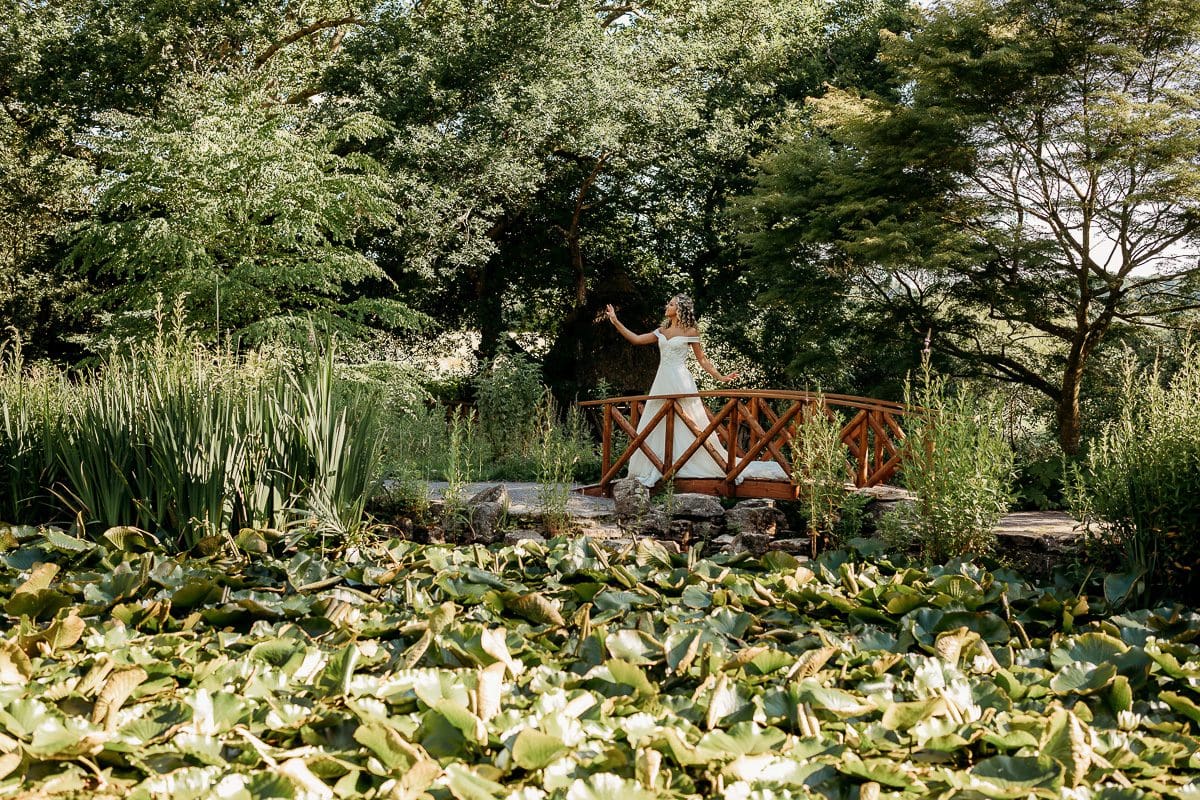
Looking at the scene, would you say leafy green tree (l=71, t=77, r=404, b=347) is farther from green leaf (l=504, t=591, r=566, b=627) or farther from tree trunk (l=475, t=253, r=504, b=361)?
green leaf (l=504, t=591, r=566, b=627)

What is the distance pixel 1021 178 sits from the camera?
11.5m

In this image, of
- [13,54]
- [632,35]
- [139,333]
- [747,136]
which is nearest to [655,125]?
[747,136]

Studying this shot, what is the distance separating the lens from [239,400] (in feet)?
14.6

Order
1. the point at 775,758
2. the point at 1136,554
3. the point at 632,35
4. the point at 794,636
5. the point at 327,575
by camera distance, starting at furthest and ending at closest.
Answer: the point at 632,35, the point at 1136,554, the point at 327,575, the point at 794,636, the point at 775,758

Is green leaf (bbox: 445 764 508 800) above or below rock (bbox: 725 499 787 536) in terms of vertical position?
above

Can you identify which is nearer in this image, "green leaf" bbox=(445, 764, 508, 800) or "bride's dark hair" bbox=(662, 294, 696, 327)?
"green leaf" bbox=(445, 764, 508, 800)

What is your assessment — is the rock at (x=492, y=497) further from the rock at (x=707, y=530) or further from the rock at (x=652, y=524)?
the rock at (x=707, y=530)

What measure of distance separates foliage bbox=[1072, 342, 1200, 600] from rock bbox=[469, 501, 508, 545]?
3.35 meters

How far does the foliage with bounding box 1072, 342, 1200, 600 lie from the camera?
3711 mm

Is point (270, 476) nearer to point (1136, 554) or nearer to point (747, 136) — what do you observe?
point (1136, 554)

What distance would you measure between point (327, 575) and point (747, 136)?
1418cm

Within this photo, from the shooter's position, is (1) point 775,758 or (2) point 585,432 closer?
(1) point 775,758

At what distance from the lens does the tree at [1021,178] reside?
404 inches

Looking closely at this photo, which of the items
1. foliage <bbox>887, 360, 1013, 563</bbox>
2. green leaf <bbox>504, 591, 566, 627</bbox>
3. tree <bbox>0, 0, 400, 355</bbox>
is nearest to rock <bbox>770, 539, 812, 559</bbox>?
foliage <bbox>887, 360, 1013, 563</bbox>
